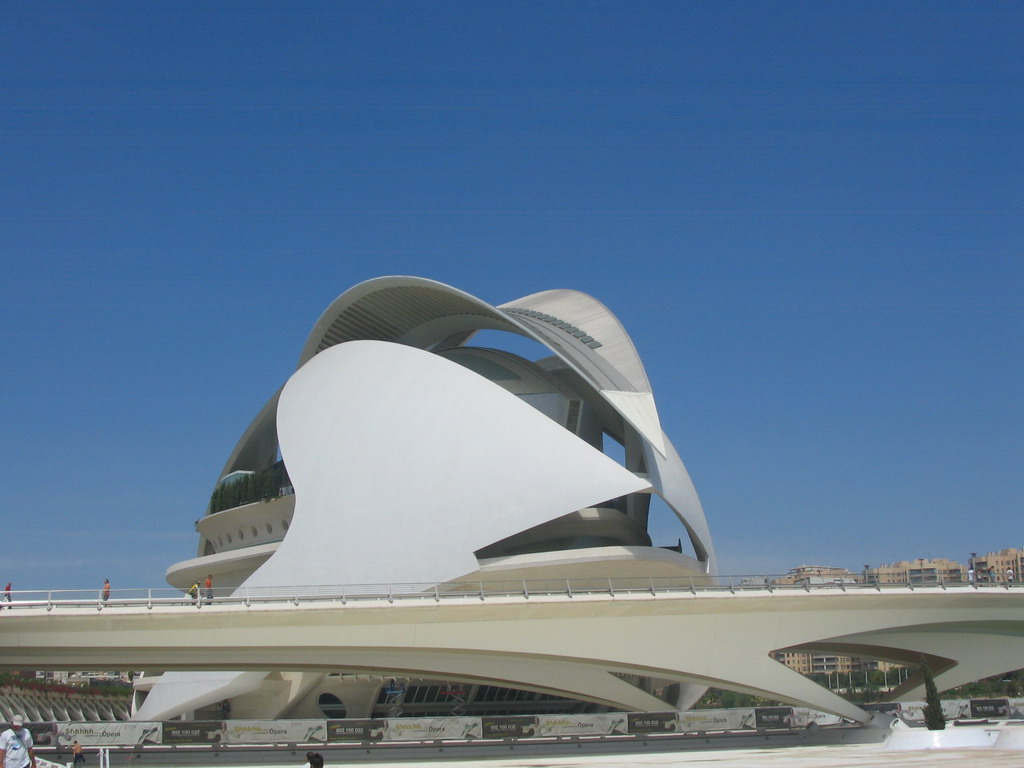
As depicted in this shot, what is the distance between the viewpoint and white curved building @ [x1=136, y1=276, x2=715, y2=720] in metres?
30.2

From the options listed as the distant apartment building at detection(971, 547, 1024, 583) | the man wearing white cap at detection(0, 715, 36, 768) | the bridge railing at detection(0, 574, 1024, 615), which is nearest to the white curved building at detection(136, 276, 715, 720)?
the bridge railing at detection(0, 574, 1024, 615)

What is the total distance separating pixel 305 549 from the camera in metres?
31.1

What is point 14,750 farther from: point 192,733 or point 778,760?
point 778,760

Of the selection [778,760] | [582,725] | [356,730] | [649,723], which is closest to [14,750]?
[356,730]

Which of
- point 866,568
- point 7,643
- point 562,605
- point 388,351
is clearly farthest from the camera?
point 388,351

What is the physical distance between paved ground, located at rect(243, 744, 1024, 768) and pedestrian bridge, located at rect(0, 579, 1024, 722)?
2.61 meters

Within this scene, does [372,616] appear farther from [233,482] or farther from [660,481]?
[233,482]

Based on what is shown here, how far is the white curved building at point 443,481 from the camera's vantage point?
30172 millimetres

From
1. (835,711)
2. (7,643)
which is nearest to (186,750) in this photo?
(7,643)

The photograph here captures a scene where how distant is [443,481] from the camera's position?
31203 millimetres

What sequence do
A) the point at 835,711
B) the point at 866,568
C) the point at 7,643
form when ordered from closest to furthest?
the point at 7,643 < the point at 835,711 < the point at 866,568

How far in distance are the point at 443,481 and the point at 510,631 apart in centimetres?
600

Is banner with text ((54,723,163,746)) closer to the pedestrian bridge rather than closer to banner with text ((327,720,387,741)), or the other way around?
the pedestrian bridge

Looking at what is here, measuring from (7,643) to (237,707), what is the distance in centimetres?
917
